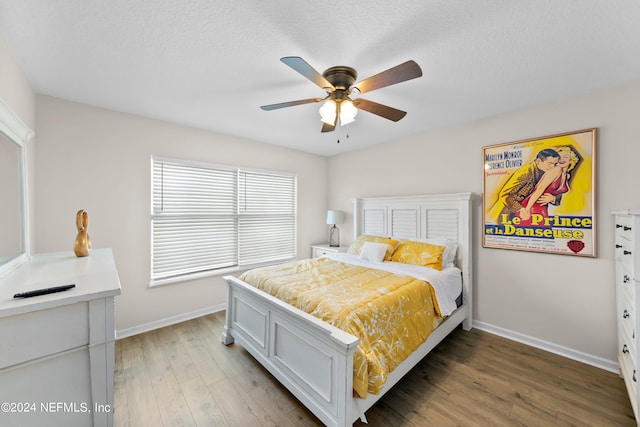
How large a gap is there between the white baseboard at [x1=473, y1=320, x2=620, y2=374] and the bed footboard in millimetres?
2257

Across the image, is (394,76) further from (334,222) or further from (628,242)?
(334,222)

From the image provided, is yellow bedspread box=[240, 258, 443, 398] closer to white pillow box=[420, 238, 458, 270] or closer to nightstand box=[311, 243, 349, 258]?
white pillow box=[420, 238, 458, 270]

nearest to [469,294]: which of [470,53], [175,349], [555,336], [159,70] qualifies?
[555,336]

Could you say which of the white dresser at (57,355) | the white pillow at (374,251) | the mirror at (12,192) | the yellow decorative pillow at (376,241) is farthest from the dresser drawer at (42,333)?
the yellow decorative pillow at (376,241)

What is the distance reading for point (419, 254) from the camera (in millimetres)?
2996

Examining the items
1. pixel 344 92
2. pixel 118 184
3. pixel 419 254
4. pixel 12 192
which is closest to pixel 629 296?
pixel 419 254

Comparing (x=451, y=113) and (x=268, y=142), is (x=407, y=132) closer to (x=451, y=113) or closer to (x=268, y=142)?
(x=451, y=113)

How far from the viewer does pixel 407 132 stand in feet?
11.3

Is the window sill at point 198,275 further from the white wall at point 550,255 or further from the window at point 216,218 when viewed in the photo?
the white wall at point 550,255

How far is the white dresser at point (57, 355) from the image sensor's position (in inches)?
36.9

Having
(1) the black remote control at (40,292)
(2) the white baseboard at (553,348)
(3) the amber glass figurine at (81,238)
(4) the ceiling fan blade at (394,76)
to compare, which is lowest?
(2) the white baseboard at (553,348)

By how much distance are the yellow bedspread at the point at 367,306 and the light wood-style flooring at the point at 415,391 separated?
350 millimetres

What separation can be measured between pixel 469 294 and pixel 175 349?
3264 millimetres

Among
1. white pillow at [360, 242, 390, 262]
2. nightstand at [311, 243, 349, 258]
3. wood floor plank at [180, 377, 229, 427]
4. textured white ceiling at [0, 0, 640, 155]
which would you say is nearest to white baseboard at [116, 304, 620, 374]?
wood floor plank at [180, 377, 229, 427]
